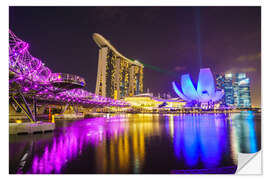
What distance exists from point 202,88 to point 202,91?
1.42 metres

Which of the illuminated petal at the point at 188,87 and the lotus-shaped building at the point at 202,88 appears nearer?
the lotus-shaped building at the point at 202,88

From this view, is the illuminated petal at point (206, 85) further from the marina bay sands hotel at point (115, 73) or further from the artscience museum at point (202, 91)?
the marina bay sands hotel at point (115, 73)

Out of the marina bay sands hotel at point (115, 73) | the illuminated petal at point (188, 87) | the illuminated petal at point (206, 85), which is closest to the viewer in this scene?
the illuminated petal at point (206, 85)

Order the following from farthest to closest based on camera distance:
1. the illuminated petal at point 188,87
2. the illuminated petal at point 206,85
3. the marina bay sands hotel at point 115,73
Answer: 1. the marina bay sands hotel at point 115,73
2. the illuminated petal at point 188,87
3. the illuminated petal at point 206,85

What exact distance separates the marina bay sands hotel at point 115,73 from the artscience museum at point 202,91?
37.9 metres

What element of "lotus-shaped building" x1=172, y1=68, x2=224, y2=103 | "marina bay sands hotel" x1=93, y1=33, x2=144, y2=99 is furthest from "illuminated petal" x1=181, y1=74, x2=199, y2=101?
"marina bay sands hotel" x1=93, y1=33, x2=144, y2=99

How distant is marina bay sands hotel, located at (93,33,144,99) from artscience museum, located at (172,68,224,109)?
37.9 metres

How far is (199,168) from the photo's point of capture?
16.9 feet

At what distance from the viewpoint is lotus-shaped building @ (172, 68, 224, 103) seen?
198ft

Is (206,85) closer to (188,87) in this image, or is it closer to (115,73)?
(188,87)

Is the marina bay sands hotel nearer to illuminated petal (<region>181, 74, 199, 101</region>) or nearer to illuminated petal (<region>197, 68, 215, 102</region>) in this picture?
illuminated petal (<region>181, 74, 199, 101</region>)

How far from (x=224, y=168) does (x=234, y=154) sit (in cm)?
184

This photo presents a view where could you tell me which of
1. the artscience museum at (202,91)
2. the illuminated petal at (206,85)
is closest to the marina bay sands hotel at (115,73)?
the artscience museum at (202,91)

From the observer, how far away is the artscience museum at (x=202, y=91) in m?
60.4
